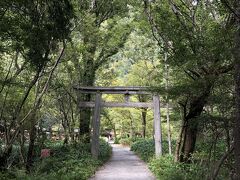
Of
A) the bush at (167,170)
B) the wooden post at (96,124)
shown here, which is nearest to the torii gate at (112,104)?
the wooden post at (96,124)

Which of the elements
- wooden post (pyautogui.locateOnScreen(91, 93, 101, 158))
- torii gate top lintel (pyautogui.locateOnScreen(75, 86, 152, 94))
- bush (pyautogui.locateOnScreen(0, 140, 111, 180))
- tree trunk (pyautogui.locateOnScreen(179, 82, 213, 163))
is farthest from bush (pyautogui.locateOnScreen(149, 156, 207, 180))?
torii gate top lintel (pyautogui.locateOnScreen(75, 86, 152, 94))

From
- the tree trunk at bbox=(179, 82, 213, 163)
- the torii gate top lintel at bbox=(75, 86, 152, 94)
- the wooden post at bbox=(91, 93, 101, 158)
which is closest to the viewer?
the tree trunk at bbox=(179, 82, 213, 163)

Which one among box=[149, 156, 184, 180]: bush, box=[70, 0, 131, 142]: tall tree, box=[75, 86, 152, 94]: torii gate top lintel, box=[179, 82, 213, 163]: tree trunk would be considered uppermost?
box=[70, 0, 131, 142]: tall tree

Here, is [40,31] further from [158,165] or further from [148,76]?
[148,76]

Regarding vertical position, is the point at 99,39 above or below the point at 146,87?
above

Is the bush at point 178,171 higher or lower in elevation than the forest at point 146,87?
lower

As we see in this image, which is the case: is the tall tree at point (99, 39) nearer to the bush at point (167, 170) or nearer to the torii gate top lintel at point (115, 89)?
the torii gate top lintel at point (115, 89)

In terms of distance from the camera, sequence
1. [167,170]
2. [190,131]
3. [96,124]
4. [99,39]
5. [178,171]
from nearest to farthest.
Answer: [178,171] < [167,170] < [190,131] < [99,39] < [96,124]

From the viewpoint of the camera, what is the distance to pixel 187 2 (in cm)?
966

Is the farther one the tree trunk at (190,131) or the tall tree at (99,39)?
the tall tree at (99,39)

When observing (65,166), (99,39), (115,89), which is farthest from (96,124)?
(99,39)

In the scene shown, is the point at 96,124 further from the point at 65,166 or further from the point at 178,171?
the point at 178,171

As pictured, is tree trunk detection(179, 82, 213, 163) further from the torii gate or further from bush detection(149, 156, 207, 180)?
the torii gate

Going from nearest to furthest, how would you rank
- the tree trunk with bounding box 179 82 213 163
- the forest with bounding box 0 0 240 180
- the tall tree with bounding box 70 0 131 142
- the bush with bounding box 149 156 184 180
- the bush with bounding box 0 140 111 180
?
1. the forest with bounding box 0 0 240 180
2. the bush with bounding box 0 140 111 180
3. the bush with bounding box 149 156 184 180
4. the tree trunk with bounding box 179 82 213 163
5. the tall tree with bounding box 70 0 131 142
